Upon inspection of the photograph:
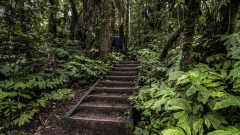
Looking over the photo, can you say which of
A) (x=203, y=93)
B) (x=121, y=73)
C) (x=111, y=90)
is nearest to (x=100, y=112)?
(x=111, y=90)

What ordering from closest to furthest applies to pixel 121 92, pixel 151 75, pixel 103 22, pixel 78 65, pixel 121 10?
pixel 151 75 → pixel 121 92 → pixel 78 65 → pixel 103 22 → pixel 121 10

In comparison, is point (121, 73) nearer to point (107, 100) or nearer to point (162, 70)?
point (107, 100)

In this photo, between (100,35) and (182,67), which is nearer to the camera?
(182,67)

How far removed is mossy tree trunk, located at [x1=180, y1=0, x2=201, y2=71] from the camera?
2908mm

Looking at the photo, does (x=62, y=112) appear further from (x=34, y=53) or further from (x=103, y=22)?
(x=103, y=22)

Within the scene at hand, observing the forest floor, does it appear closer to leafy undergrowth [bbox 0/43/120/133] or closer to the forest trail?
leafy undergrowth [bbox 0/43/120/133]

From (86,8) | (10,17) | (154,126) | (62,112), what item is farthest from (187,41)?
(86,8)

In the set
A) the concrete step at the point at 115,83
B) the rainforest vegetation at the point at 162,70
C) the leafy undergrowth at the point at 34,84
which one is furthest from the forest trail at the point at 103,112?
the leafy undergrowth at the point at 34,84

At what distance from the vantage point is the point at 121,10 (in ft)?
43.3

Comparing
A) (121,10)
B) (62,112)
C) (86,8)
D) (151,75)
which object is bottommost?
(62,112)

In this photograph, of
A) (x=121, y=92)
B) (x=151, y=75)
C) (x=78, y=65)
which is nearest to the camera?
(x=151, y=75)

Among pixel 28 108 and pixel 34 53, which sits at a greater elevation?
pixel 34 53

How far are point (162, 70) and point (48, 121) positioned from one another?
3.02 metres

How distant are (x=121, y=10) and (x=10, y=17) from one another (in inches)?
410
